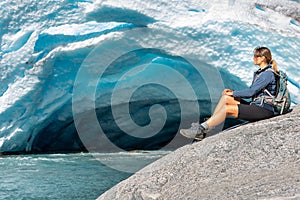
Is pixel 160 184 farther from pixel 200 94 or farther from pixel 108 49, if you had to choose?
pixel 200 94

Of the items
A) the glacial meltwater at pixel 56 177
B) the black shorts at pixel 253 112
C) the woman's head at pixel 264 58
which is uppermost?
the woman's head at pixel 264 58

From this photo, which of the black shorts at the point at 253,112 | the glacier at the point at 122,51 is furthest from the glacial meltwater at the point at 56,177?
the black shorts at the point at 253,112

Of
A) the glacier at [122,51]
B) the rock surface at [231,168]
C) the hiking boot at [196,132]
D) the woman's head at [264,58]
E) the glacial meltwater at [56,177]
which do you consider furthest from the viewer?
the glacier at [122,51]

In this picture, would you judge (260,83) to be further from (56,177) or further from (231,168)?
(56,177)

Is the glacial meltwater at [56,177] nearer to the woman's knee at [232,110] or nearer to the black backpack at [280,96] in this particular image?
the woman's knee at [232,110]

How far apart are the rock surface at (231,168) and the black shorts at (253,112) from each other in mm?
166

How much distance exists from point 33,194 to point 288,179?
108 inches

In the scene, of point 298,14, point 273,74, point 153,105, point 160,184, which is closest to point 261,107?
point 273,74

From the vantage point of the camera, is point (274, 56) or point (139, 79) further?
point (139, 79)

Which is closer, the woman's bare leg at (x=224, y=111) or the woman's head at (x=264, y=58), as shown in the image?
the woman's bare leg at (x=224, y=111)

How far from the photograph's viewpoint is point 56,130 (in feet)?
25.7

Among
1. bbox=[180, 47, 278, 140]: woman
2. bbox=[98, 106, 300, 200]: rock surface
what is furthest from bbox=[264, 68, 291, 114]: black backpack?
bbox=[98, 106, 300, 200]: rock surface

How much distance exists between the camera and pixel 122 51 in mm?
6238

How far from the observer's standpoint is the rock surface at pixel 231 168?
193 cm
